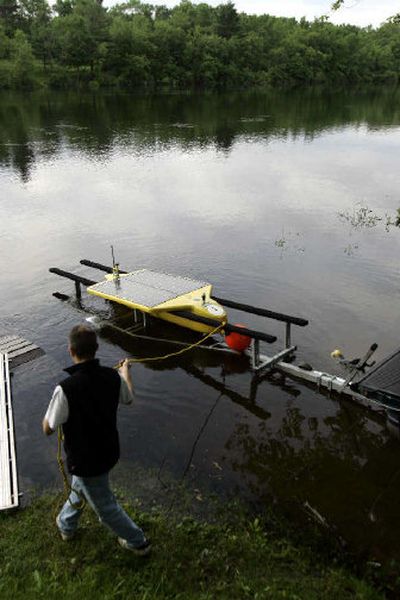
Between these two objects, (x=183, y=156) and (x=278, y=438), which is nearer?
(x=278, y=438)

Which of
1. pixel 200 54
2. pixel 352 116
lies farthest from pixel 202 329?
pixel 200 54

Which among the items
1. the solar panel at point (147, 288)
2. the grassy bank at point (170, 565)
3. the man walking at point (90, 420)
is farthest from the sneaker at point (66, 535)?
the solar panel at point (147, 288)

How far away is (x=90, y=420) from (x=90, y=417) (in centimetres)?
4

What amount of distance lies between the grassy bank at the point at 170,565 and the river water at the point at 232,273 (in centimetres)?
101

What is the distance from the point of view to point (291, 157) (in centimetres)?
3897

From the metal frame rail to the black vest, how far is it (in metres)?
2.63

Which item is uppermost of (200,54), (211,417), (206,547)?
(200,54)

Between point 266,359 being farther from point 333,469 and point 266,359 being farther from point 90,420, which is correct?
→ point 90,420

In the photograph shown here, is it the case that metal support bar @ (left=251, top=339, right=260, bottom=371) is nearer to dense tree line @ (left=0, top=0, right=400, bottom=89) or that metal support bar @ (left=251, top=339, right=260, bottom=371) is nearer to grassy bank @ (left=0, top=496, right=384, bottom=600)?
grassy bank @ (left=0, top=496, right=384, bottom=600)

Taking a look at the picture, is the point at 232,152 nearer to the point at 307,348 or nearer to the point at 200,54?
the point at 307,348

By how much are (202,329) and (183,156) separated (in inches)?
1123

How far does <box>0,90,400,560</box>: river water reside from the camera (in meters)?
8.55

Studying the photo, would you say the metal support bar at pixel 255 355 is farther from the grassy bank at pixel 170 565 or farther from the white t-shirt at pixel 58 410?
the white t-shirt at pixel 58 410

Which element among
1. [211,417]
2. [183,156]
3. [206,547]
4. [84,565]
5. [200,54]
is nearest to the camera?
[84,565]
